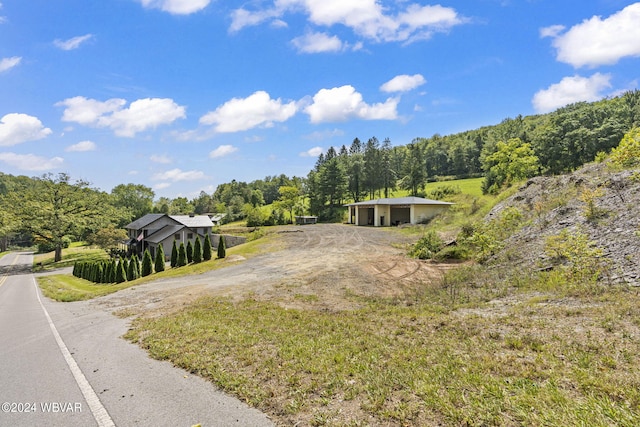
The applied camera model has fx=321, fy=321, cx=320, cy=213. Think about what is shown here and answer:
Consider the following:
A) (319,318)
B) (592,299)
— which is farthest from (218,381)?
(592,299)

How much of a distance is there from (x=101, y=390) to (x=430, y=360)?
4.85 meters

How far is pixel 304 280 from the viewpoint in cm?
1461

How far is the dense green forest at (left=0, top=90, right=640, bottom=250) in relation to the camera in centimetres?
4206

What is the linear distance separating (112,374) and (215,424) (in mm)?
2624

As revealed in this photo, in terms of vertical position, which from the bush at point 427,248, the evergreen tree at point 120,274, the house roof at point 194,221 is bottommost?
the evergreen tree at point 120,274

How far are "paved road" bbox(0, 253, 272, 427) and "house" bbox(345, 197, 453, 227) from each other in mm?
37585

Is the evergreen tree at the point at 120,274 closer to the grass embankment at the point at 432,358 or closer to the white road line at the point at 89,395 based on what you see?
the grass embankment at the point at 432,358

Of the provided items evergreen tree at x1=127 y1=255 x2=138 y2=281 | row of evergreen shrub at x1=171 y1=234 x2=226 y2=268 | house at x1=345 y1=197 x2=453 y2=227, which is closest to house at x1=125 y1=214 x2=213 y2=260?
row of evergreen shrub at x1=171 y1=234 x2=226 y2=268

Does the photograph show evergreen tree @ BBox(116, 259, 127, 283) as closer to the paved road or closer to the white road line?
the paved road

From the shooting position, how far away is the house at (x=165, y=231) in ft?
128

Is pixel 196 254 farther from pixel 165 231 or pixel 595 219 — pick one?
pixel 595 219

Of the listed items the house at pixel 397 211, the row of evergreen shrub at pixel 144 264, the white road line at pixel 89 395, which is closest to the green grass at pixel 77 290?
the row of evergreen shrub at pixel 144 264

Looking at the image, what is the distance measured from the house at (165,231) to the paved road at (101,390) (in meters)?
32.1

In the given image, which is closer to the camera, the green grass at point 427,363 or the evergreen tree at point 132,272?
the green grass at point 427,363
